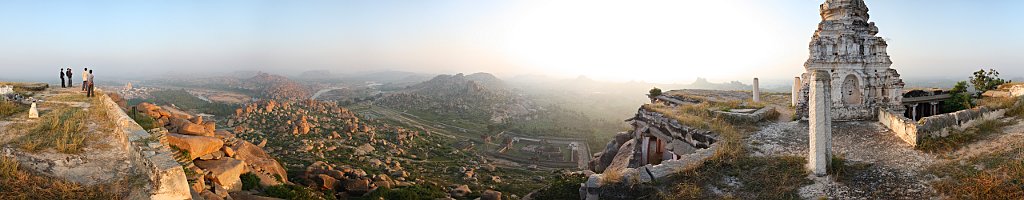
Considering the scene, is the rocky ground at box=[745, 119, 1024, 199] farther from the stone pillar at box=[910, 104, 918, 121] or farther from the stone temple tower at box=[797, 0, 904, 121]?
the stone pillar at box=[910, 104, 918, 121]

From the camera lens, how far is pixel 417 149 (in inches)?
1336

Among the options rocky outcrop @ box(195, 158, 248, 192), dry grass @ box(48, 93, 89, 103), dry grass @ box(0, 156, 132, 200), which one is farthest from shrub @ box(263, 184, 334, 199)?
dry grass @ box(48, 93, 89, 103)

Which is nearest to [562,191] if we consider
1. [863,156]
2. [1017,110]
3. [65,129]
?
[863,156]

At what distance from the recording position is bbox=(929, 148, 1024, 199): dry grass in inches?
316

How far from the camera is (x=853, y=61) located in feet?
52.2

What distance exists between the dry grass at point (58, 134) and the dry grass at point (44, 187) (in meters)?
1.08

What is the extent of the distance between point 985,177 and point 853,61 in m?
8.27

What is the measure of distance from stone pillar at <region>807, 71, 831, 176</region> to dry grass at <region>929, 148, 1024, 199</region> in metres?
1.72

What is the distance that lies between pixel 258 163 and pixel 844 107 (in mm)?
17618

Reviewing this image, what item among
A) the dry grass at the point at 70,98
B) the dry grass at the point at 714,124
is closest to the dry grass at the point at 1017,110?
the dry grass at the point at 714,124

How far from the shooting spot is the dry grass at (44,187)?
7.39 meters

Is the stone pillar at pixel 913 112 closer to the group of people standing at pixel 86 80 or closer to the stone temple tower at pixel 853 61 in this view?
the stone temple tower at pixel 853 61

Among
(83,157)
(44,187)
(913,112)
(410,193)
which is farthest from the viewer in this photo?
(913,112)

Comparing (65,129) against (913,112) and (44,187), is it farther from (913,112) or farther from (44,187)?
(913,112)
